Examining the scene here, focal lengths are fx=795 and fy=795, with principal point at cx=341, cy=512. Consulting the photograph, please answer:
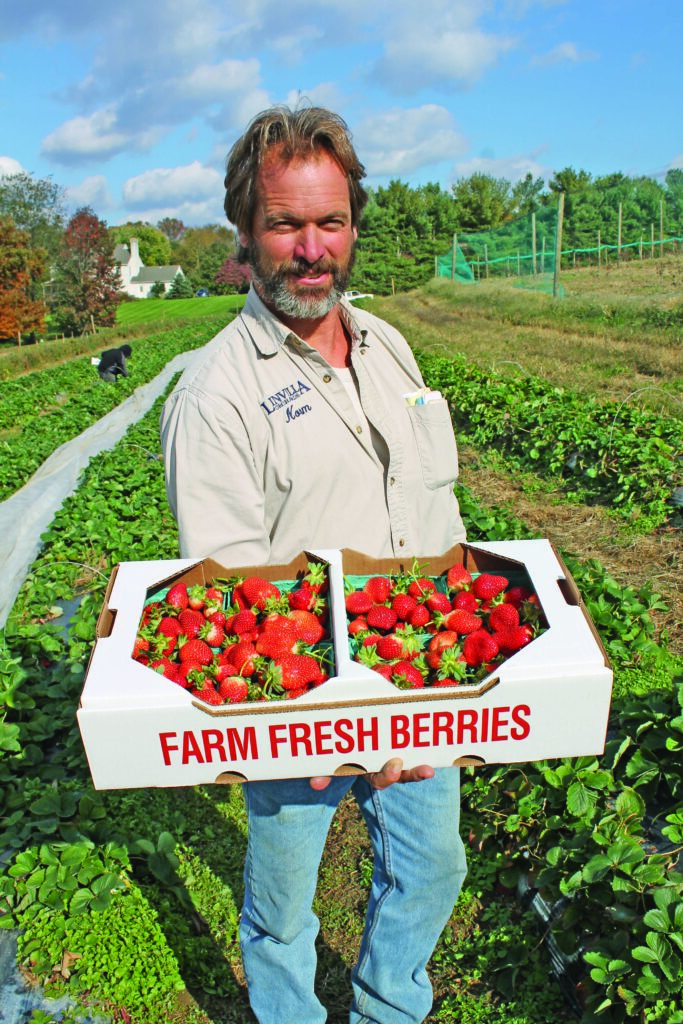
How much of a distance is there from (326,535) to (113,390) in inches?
595

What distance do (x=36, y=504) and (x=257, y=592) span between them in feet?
19.4

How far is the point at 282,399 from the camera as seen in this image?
1.94 meters

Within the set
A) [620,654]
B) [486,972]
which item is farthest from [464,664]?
[620,654]

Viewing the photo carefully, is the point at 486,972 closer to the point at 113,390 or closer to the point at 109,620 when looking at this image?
the point at 109,620

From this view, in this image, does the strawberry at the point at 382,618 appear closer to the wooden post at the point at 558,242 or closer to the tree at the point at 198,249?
the wooden post at the point at 558,242

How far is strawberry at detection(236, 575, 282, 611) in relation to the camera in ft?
5.95

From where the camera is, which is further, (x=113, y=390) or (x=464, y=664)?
(x=113, y=390)

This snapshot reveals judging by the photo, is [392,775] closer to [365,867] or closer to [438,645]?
[438,645]

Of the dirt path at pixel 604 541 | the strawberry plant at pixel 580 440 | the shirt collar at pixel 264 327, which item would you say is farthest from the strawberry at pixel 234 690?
the strawberry plant at pixel 580 440

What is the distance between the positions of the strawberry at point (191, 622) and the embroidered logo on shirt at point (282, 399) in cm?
51

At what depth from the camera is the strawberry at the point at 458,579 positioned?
189 centimetres

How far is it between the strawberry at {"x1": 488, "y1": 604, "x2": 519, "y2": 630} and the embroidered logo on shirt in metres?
0.67

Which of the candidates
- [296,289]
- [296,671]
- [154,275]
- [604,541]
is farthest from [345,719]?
[154,275]

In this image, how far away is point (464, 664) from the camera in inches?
65.9
